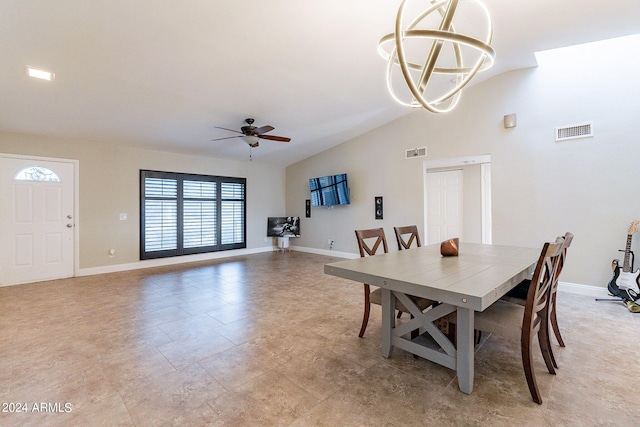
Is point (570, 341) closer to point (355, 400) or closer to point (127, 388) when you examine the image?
point (355, 400)

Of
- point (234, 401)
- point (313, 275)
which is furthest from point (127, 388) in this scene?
point (313, 275)

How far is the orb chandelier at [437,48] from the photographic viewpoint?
1.63 m

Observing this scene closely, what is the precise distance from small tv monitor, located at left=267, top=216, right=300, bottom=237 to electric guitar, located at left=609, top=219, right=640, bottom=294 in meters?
6.37

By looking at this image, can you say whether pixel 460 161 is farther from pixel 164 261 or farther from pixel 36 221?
pixel 36 221

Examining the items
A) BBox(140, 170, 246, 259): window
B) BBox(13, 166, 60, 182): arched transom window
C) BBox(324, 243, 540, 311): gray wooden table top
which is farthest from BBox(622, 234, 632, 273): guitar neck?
BBox(13, 166, 60, 182): arched transom window

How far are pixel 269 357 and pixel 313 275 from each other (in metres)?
2.88

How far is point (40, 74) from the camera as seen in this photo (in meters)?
3.10

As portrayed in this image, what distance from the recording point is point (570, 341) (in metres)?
2.58

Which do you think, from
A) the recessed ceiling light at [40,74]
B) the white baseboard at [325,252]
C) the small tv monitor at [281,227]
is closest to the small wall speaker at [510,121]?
the white baseboard at [325,252]

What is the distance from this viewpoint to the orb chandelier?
1.63 m

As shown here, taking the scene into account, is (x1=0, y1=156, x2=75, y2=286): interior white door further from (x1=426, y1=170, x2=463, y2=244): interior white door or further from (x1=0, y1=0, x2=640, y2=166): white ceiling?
Answer: (x1=426, y1=170, x2=463, y2=244): interior white door

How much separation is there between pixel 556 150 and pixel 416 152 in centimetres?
216

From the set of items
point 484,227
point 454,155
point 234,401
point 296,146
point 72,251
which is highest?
point 296,146

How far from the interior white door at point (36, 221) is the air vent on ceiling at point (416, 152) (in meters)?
6.42
